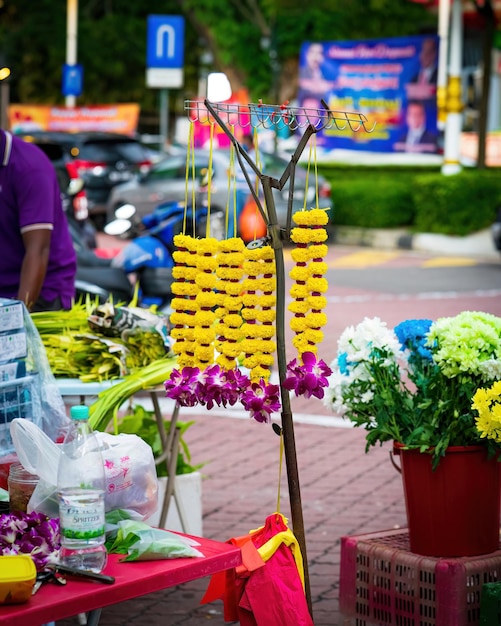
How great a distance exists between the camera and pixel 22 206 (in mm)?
5477

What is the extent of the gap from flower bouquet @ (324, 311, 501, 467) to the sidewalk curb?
14240 millimetres

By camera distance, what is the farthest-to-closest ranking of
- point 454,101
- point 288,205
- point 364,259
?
point 454,101
point 364,259
point 288,205

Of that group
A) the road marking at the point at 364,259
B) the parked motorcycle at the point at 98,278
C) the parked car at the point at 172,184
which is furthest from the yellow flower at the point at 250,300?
the parked car at the point at 172,184

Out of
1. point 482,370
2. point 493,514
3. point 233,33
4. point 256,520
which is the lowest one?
point 256,520

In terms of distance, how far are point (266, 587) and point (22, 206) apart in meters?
2.47

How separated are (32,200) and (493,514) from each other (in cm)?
249

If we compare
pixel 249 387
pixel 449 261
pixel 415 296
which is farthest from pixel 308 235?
pixel 449 261

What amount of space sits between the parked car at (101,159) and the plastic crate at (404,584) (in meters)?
17.9

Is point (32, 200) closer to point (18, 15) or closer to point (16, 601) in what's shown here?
point (16, 601)

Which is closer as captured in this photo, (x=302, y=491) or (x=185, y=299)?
(x=185, y=299)

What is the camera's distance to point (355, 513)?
248 inches

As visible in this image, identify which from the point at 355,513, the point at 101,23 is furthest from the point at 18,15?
the point at 355,513

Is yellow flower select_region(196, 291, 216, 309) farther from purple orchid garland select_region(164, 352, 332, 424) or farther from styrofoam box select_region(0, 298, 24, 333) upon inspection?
styrofoam box select_region(0, 298, 24, 333)

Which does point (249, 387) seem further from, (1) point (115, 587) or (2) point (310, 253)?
(1) point (115, 587)
